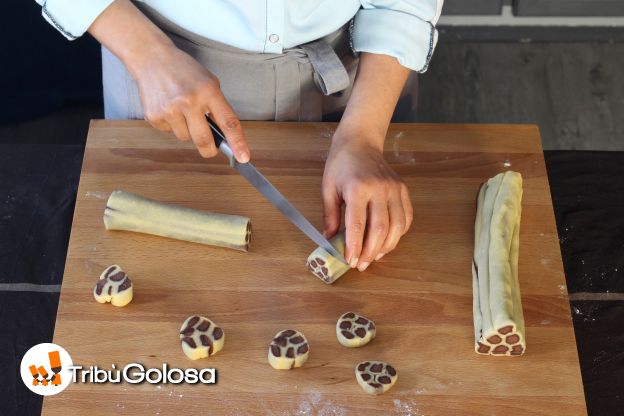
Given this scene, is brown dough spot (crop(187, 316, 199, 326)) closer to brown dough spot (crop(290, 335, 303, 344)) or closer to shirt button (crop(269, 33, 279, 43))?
brown dough spot (crop(290, 335, 303, 344))

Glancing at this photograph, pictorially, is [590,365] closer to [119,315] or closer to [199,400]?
[199,400]

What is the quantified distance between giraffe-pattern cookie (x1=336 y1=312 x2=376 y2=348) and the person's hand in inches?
4.3

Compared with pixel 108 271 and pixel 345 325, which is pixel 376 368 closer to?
pixel 345 325

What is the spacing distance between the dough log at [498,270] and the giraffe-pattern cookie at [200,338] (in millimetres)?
401

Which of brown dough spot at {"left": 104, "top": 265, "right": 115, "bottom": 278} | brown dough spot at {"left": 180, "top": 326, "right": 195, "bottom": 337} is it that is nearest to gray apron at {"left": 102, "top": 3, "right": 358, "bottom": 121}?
brown dough spot at {"left": 104, "top": 265, "right": 115, "bottom": 278}

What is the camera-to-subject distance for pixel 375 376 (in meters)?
1.21

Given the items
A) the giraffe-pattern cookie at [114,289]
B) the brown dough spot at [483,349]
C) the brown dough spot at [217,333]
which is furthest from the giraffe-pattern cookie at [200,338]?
the brown dough spot at [483,349]

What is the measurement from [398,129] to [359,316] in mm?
455

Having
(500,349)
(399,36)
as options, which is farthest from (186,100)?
(500,349)

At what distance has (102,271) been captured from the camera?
136 centimetres

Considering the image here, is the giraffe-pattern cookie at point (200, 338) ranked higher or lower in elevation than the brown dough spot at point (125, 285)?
lower

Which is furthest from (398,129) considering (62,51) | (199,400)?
(62,51)

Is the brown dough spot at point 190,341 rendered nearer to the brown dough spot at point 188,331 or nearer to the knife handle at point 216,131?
the brown dough spot at point 188,331

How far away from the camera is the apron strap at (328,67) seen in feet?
5.00
